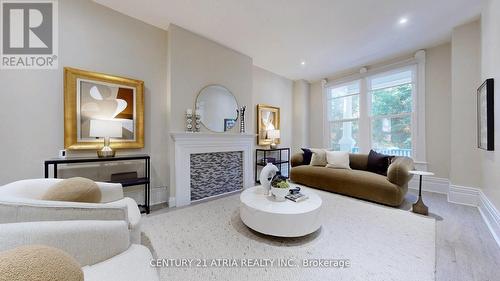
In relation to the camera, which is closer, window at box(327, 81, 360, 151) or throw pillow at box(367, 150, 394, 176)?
throw pillow at box(367, 150, 394, 176)

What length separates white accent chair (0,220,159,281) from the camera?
30.9 inches

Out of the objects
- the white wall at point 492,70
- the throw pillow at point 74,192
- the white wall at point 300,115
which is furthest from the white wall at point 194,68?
the white wall at point 492,70

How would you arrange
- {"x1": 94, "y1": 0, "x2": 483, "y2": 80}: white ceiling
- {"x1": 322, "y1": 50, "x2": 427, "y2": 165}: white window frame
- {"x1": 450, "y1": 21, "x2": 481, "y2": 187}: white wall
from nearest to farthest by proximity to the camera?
1. {"x1": 94, "y1": 0, "x2": 483, "y2": 80}: white ceiling
2. {"x1": 450, "y1": 21, "x2": 481, "y2": 187}: white wall
3. {"x1": 322, "y1": 50, "x2": 427, "y2": 165}: white window frame

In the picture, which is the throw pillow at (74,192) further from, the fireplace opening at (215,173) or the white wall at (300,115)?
the white wall at (300,115)

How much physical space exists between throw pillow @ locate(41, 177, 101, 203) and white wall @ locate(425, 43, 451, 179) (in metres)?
5.18

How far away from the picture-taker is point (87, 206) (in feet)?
3.23

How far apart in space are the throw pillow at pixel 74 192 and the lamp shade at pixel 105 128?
122cm

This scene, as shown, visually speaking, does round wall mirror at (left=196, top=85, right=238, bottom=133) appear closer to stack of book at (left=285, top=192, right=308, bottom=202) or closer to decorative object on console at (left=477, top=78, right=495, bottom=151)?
stack of book at (left=285, top=192, right=308, bottom=202)

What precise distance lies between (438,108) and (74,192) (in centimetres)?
538

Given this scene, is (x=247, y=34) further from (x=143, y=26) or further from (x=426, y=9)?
(x=426, y=9)

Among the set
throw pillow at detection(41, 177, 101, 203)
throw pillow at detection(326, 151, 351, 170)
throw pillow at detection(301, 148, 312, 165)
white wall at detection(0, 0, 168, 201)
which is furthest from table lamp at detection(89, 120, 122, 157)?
throw pillow at detection(326, 151, 351, 170)

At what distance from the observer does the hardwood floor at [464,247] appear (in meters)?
1.46

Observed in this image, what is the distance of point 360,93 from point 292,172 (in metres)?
2.62

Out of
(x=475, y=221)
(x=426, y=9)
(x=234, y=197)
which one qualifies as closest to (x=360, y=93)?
(x=426, y=9)
